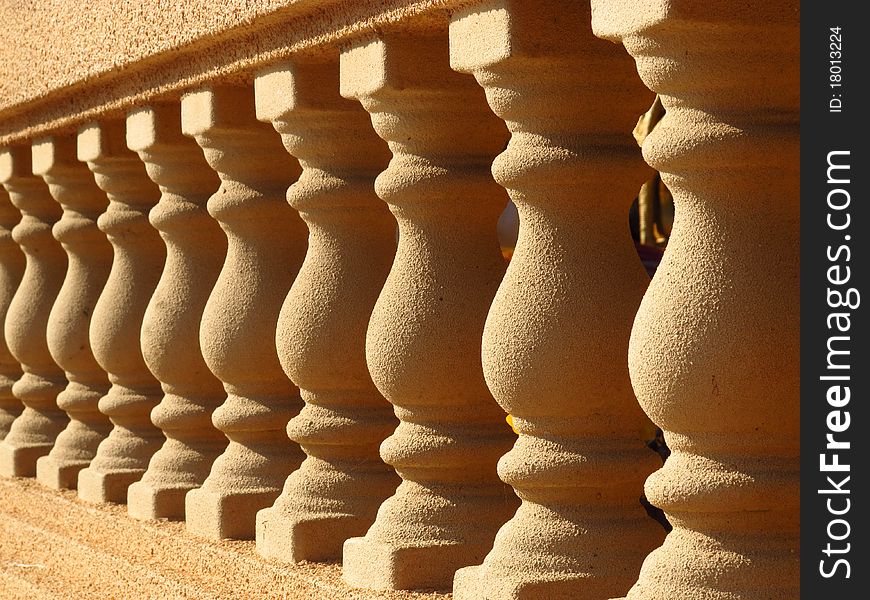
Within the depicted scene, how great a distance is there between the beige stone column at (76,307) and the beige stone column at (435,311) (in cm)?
249

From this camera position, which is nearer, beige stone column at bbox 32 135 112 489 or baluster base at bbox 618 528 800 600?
baluster base at bbox 618 528 800 600

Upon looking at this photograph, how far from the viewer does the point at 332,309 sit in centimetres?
395

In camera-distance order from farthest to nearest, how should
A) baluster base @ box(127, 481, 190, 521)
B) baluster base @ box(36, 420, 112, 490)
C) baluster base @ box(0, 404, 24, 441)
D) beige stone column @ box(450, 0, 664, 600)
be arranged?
1. baluster base @ box(0, 404, 24, 441)
2. baluster base @ box(36, 420, 112, 490)
3. baluster base @ box(127, 481, 190, 521)
4. beige stone column @ box(450, 0, 664, 600)

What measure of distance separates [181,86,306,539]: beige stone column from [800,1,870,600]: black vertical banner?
2.35 metres

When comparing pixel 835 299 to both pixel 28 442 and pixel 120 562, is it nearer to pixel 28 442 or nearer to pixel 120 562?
pixel 120 562

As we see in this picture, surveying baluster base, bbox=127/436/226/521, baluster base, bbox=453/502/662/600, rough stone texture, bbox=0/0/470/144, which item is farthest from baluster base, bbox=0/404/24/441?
baluster base, bbox=453/502/662/600

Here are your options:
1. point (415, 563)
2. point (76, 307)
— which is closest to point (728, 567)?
point (415, 563)

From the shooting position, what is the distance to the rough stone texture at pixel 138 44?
12.3ft

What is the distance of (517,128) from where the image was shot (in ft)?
10.2

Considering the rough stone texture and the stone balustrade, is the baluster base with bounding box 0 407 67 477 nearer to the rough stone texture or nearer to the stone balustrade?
the stone balustrade

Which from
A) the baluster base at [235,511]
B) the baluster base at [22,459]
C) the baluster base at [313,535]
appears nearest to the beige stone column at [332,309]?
the baluster base at [313,535]

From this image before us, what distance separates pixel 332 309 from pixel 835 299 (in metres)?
1.91

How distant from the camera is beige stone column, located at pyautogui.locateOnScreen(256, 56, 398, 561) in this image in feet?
13.0

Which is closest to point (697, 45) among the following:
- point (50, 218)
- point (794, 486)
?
point (794, 486)
